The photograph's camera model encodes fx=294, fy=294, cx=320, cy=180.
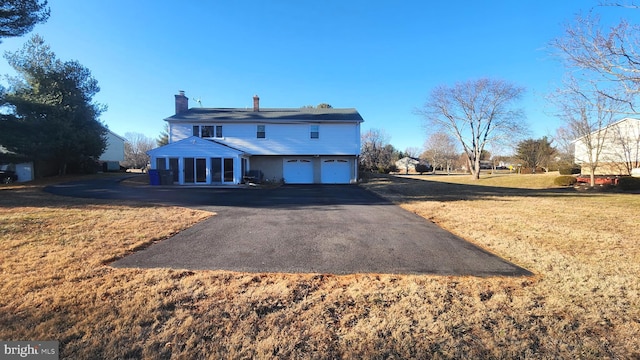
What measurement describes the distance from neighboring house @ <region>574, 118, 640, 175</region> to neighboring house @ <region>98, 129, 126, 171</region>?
5023cm

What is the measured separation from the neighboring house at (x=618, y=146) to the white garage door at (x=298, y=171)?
21.1 m

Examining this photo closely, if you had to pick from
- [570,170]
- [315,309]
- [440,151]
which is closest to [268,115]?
[315,309]

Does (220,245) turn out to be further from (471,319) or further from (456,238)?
(456,238)

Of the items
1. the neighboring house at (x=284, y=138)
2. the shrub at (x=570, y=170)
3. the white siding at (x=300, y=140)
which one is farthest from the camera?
the shrub at (x=570, y=170)

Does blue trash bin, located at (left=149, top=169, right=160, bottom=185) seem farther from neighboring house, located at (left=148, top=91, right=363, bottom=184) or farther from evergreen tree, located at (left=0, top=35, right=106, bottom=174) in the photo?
evergreen tree, located at (left=0, top=35, right=106, bottom=174)

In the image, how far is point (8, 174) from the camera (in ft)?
70.6

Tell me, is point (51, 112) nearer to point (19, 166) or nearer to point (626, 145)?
point (19, 166)

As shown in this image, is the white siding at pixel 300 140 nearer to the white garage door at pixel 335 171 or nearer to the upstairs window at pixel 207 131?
the white garage door at pixel 335 171

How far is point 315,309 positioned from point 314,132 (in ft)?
70.2

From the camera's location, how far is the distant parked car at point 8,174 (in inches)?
833

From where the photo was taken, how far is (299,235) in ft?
21.1

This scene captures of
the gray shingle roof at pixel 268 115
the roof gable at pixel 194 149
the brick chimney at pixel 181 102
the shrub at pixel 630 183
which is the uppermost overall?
the brick chimney at pixel 181 102

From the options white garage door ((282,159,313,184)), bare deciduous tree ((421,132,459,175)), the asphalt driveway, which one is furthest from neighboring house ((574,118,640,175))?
bare deciduous tree ((421,132,459,175))

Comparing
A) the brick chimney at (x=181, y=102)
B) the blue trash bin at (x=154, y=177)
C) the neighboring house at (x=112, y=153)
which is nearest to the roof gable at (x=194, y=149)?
the blue trash bin at (x=154, y=177)
